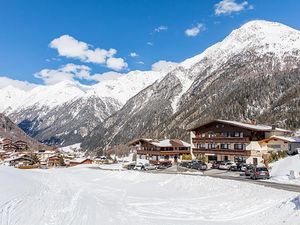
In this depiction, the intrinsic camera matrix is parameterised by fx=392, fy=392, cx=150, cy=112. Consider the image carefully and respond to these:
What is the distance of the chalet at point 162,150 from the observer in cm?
11631

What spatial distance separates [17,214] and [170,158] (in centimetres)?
9221

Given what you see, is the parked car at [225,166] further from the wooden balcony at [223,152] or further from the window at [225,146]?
the window at [225,146]

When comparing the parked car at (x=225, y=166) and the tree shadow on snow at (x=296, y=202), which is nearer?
the tree shadow on snow at (x=296, y=202)

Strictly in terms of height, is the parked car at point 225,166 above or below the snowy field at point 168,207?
above

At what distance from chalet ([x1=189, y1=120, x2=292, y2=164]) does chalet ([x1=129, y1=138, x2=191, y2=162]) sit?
16353mm

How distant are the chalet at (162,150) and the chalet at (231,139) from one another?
53.7ft

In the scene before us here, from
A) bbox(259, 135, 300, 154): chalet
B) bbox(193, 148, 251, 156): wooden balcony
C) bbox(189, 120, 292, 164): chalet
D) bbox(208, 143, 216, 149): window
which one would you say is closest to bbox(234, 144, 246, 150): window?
bbox(189, 120, 292, 164): chalet

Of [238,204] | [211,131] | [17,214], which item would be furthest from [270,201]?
[211,131]

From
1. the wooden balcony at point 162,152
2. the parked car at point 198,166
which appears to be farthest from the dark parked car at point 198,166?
the wooden balcony at point 162,152

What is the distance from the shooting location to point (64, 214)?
2934cm

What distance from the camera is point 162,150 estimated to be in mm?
116375

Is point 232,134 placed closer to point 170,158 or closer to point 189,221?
point 170,158

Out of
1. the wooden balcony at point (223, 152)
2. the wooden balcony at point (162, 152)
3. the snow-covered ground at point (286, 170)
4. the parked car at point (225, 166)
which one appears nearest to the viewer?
the snow-covered ground at point (286, 170)

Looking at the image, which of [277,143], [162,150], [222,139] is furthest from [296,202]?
[162,150]
